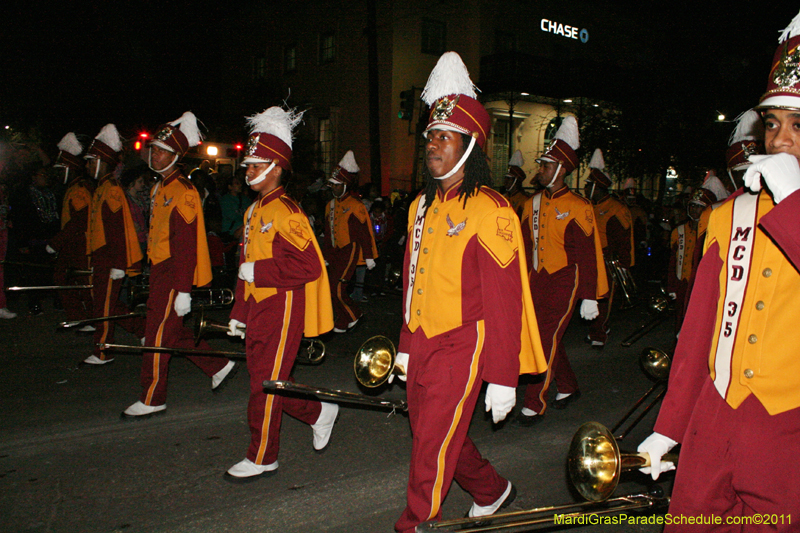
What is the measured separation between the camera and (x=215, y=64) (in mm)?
35500

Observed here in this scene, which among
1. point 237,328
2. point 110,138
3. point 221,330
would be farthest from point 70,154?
point 237,328

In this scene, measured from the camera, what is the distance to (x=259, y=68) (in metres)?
32.7

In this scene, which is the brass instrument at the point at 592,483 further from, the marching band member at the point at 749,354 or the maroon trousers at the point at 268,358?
the maroon trousers at the point at 268,358

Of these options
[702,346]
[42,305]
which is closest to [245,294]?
[702,346]

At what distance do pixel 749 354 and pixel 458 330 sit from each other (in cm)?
137

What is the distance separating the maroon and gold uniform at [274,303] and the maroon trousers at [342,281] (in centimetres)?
440

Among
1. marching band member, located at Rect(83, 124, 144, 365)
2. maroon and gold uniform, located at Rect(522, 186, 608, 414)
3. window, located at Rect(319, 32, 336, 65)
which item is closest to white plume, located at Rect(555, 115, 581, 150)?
maroon and gold uniform, located at Rect(522, 186, 608, 414)

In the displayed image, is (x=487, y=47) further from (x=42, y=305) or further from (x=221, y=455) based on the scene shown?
(x=221, y=455)

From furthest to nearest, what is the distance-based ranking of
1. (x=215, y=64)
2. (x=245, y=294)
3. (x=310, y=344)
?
(x=215, y=64) < (x=310, y=344) < (x=245, y=294)

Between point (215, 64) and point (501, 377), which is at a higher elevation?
point (215, 64)

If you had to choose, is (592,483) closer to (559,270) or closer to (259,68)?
(559,270)

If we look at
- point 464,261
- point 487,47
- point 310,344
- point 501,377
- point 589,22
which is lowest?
point 310,344

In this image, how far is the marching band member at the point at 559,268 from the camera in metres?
5.71

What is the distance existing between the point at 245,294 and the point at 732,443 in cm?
338
